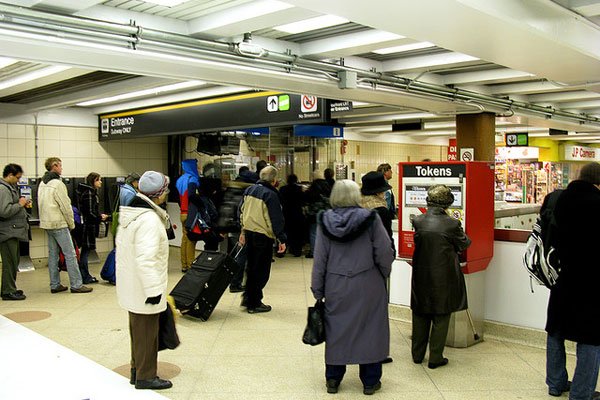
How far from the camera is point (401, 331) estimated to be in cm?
557

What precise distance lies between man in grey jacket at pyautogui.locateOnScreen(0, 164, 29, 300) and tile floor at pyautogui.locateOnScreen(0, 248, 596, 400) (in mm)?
310

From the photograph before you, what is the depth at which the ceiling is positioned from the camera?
150 inches

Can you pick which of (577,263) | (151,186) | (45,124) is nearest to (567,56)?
(577,263)

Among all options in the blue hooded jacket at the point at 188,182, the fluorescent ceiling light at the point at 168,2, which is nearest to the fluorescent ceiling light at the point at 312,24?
the fluorescent ceiling light at the point at 168,2

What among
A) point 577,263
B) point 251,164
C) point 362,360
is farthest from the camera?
point 251,164

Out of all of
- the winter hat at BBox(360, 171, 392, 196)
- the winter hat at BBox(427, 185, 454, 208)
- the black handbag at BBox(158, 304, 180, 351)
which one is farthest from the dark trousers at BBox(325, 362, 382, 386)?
the winter hat at BBox(360, 171, 392, 196)

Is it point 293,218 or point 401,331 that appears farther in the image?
point 293,218

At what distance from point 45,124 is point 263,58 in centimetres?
647

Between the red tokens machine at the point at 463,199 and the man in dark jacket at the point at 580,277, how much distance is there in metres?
1.30

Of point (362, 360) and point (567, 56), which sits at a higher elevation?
point (567, 56)

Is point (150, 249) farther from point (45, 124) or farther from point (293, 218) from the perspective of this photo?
point (45, 124)

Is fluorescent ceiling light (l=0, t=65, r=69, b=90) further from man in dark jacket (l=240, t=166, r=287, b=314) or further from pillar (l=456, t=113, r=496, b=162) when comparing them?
pillar (l=456, t=113, r=496, b=162)

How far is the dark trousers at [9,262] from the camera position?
6793 mm

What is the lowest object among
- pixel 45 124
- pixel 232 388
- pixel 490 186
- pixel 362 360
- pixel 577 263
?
pixel 232 388
